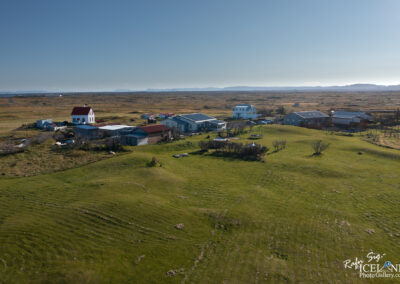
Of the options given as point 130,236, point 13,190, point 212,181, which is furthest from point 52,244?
point 212,181

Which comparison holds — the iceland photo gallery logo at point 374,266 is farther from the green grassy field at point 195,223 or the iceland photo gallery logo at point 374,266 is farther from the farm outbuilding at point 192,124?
the farm outbuilding at point 192,124

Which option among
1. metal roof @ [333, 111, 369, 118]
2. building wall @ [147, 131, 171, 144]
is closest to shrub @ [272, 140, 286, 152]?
building wall @ [147, 131, 171, 144]

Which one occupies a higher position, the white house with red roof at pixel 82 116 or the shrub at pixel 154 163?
the white house with red roof at pixel 82 116

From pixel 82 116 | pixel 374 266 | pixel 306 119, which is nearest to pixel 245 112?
pixel 306 119

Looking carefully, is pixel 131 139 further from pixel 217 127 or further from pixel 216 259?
pixel 216 259

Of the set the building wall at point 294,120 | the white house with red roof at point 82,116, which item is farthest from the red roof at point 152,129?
the building wall at point 294,120

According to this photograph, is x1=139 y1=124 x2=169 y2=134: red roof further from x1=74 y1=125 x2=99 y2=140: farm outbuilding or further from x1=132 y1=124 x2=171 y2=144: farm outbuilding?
x1=74 y1=125 x2=99 y2=140: farm outbuilding
